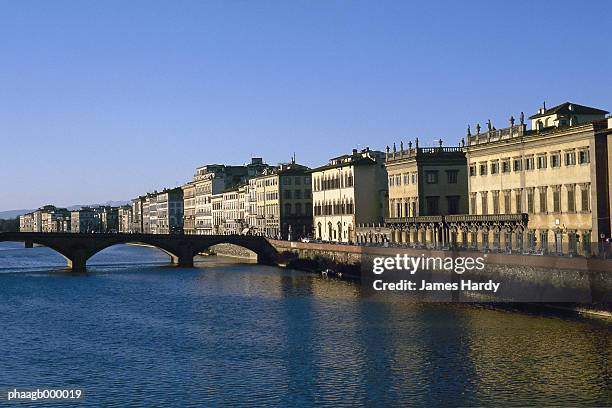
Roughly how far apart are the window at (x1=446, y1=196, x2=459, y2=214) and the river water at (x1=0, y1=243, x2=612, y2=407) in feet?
73.8

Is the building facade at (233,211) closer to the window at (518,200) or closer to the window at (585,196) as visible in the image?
the window at (518,200)

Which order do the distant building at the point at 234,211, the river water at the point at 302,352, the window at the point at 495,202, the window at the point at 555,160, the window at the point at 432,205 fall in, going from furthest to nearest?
1. the distant building at the point at 234,211
2. the window at the point at 432,205
3. the window at the point at 495,202
4. the window at the point at 555,160
5. the river water at the point at 302,352

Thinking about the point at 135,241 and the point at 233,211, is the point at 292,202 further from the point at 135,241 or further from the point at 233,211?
the point at 233,211

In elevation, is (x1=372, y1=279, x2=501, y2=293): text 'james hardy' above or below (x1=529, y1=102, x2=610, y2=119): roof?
below

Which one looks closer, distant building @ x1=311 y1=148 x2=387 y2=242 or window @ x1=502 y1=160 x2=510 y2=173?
window @ x1=502 y1=160 x2=510 y2=173

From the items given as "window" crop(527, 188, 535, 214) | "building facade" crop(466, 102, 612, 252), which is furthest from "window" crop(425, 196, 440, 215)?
"window" crop(527, 188, 535, 214)

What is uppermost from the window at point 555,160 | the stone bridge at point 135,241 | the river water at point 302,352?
the window at point 555,160

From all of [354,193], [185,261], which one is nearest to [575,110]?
[354,193]

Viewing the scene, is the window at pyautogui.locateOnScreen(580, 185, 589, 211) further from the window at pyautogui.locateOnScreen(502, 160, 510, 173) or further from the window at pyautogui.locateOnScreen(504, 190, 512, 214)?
the window at pyautogui.locateOnScreen(502, 160, 510, 173)

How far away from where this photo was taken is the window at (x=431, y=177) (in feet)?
299

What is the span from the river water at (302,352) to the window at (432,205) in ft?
72.8

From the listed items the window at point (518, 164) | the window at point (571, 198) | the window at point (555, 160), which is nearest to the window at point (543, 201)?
the window at point (555, 160)

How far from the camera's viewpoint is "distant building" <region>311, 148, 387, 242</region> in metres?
108

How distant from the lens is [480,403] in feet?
112
